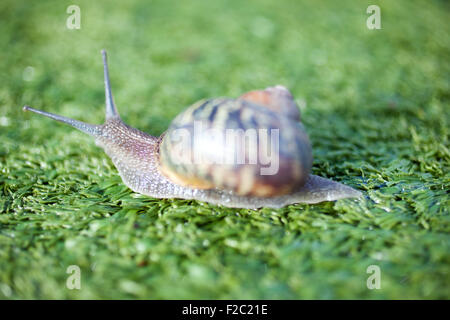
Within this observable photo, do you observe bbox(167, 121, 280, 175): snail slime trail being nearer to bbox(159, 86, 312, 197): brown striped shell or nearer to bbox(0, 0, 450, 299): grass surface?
bbox(159, 86, 312, 197): brown striped shell

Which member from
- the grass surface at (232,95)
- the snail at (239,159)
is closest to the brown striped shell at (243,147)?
the snail at (239,159)

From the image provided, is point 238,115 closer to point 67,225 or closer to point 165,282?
point 165,282

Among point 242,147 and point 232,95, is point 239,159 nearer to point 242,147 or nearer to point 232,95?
point 242,147

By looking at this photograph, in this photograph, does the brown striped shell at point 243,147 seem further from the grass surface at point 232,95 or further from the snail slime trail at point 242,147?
the grass surface at point 232,95

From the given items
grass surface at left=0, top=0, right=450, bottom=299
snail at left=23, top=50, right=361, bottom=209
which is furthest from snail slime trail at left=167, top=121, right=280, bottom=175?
grass surface at left=0, top=0, right=450, bottom=299

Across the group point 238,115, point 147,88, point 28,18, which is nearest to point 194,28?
point 147,88

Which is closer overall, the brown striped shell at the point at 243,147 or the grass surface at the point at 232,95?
the grass surface at the point at 232,95
